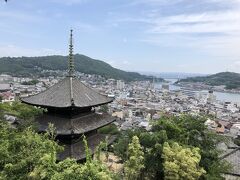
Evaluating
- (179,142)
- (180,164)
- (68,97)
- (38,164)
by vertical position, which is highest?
(68,97)

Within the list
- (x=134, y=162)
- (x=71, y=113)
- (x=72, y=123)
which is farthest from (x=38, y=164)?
(x=134, y=162)

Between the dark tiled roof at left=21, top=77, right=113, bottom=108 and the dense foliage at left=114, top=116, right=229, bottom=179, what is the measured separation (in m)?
4.21

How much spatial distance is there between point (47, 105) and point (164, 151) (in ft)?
22.6

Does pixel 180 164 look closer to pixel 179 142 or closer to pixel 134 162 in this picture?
pixel 134 162

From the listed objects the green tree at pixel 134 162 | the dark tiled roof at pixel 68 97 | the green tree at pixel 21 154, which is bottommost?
the green tree at pixel 134 162

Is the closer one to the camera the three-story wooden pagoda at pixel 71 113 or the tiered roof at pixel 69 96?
the three-story wooden pagoda at pixel 71 113

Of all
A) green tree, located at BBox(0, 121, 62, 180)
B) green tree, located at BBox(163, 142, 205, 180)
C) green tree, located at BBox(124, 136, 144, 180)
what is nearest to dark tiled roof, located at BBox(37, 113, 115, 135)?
green tree, located at BBox(0, 121, 62, 180)

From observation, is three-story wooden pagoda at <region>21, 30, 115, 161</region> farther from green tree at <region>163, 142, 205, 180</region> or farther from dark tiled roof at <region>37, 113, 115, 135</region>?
green tree at <region>163, 142, 205, 180</region>

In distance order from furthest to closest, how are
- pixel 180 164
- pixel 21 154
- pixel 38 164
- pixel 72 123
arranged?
pixel 180 164 → pixel 72 123 → pixel 21 154 → pixel 38 164

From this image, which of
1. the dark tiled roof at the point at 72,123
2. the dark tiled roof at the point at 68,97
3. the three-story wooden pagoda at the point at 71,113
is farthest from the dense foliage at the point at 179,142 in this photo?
the dark tiled roof at the point at 68,97

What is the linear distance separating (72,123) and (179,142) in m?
7.74

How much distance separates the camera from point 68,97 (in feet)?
55.5

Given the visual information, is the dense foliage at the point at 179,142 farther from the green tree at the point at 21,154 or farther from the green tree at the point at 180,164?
the green tree at the point at 21,154

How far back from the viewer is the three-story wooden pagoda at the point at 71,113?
1617 centimetres
